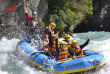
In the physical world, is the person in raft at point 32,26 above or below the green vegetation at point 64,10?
below

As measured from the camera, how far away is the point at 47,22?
10.2 meters

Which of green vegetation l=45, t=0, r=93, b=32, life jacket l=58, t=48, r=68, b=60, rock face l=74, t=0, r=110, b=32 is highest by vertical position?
rock face l=74, t=0, r=110, b=32

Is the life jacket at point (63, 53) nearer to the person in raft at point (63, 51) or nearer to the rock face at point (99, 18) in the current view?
the person in raft at point (63, 51)

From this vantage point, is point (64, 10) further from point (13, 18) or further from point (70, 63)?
point (70, 63)

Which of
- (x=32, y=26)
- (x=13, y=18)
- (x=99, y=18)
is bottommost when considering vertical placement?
(x=32, y=26)

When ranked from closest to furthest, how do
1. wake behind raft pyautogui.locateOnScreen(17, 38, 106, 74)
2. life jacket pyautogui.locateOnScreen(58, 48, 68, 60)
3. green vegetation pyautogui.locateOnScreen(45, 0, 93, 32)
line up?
wake behind raft pyautogui.locateOnScreen(17, 38, 106, 74) < life jacket pyautogui.locateOnScreen(58, 48, 68, 60) < green vegetation pyautogui.locateOnScreen(45, 0, 93, 32)

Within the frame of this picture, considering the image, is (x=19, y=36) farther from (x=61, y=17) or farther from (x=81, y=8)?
(x=81, y=8)

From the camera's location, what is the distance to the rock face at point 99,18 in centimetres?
1786

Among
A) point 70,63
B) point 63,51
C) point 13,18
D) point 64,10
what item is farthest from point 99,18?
point 70,63

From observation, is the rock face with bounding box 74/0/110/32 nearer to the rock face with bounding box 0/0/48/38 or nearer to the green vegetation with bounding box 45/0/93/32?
the green vegetation with bounding box 45/0/93/32

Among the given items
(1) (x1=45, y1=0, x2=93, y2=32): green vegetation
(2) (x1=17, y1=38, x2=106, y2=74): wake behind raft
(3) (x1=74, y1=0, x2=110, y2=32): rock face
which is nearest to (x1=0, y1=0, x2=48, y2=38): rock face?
(1) (x1=45, y1=0, x2=93, y2=32): green vegetation

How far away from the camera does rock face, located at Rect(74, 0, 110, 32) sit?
17859mm

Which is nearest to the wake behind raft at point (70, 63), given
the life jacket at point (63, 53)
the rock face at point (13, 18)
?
the life jacket at point (63, 53)

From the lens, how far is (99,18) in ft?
58.6
